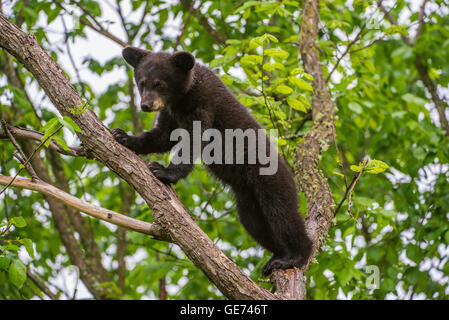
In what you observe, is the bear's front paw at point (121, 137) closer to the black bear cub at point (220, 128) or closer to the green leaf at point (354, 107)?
the black bear cub at point (220, 128)

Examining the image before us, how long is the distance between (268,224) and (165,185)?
172 centimetres

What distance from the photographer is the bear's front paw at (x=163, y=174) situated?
4.86 metres

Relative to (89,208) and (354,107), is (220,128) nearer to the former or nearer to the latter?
(354,107)

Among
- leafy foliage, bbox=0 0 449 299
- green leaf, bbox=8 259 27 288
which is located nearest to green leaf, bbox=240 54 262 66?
leafy foliage, bbox=0 0 449 299

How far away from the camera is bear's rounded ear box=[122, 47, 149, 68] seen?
618 centimetres

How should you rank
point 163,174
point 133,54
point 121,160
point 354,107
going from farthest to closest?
point 354,107, point 133,54, point 163,174, point 121,160

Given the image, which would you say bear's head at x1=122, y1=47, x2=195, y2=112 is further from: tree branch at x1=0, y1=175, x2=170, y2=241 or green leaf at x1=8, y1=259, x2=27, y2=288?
green leaf at x1=8, y1=259, x2=27, y2=288

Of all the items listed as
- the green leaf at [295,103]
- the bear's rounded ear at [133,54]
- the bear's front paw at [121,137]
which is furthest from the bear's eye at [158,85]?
the green leaf at [295,103]

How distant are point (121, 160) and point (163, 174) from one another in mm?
560

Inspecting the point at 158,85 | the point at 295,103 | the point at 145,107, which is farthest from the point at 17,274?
the point at 295,103

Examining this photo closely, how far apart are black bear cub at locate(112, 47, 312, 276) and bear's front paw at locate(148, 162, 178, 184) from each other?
0.45m

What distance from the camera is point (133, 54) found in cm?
623
